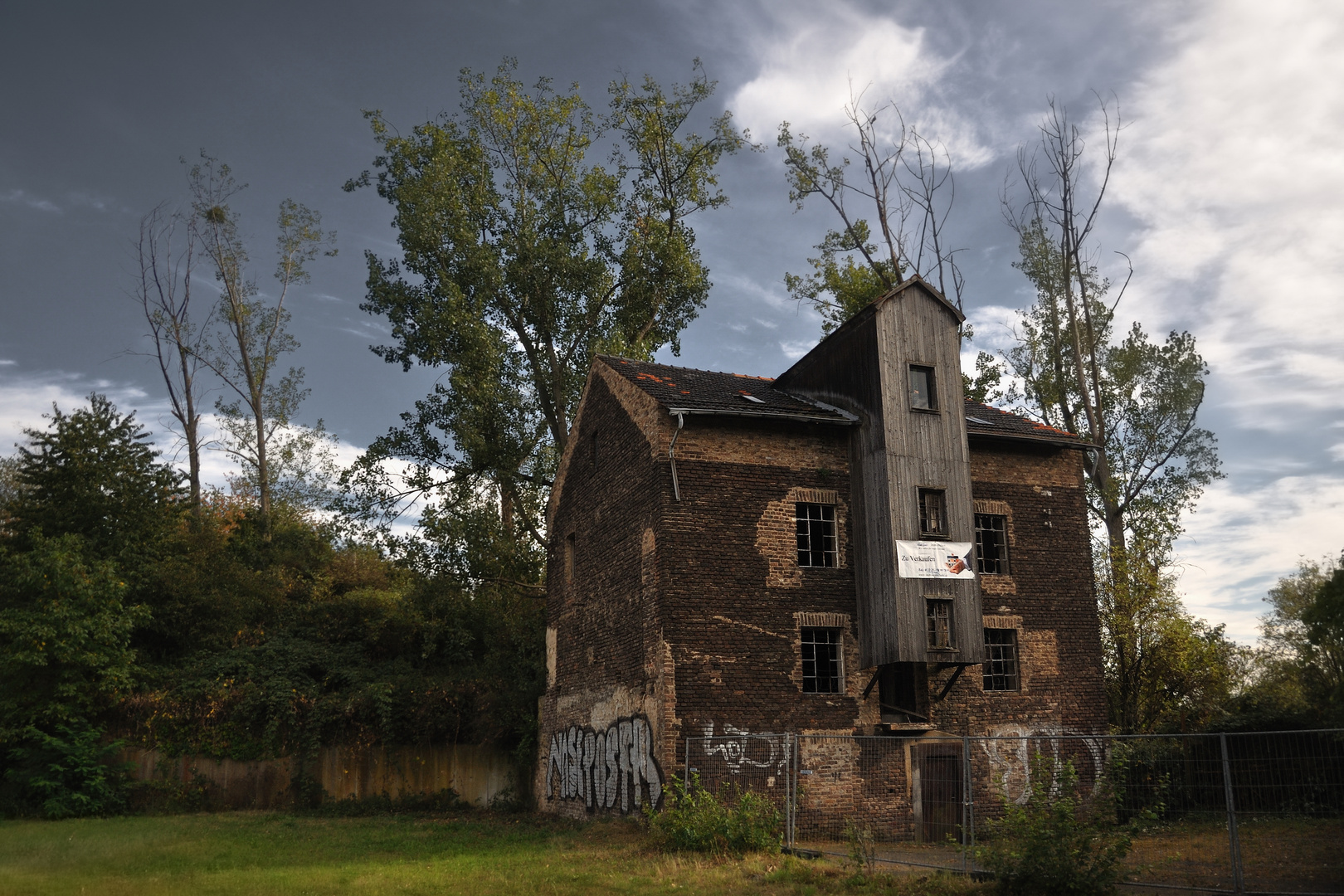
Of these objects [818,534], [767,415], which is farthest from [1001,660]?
[767,415]

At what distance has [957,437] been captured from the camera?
1973 centimetres

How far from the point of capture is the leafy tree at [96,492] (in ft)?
87.8

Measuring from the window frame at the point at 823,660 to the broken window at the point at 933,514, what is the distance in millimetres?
2674

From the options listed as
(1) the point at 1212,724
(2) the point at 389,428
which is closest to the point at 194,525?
(2) the point at 389,428

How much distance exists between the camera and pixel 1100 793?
1385 centimetres

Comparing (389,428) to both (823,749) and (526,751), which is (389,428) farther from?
(823,749)

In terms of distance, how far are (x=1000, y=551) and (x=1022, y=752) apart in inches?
164

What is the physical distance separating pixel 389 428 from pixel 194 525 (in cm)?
848

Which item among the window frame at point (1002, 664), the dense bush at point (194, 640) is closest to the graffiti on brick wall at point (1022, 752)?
the window frame at point (1002, 664)

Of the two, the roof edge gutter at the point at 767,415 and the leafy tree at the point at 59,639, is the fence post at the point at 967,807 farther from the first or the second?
the leafy tree at the point at 59,639

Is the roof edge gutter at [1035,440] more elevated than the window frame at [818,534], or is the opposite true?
the roof edge gutter at [1035,440]

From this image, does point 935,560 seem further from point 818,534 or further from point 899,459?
point 818,534

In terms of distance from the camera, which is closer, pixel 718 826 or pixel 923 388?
pixel 718 826

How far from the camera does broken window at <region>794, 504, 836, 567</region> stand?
1941cm
